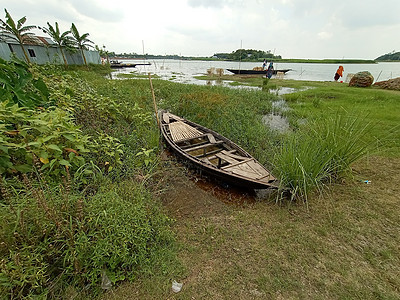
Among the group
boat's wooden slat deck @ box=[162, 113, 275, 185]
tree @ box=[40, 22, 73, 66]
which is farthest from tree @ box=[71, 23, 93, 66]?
boat's wooden slat deck @ box=[162, 113, 275, 185]

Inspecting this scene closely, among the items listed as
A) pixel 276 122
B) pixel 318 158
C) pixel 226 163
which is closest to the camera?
pixel 318 158

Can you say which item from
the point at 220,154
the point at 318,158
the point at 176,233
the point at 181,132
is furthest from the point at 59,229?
the point at 181,132

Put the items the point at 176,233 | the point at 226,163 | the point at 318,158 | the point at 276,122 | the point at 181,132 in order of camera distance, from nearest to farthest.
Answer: the point at 176,233
the point at 318,158
the point at 226,163
the point at 181,132
the point at 276,122

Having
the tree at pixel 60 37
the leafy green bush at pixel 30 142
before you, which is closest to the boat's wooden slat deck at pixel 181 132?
the leafy green bush at pixel 30 142

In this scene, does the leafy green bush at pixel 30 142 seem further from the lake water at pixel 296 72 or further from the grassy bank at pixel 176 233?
the lake water at pixel 296 72

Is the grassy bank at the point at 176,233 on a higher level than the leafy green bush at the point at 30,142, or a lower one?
lower

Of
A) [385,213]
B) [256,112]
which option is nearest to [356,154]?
[385,213]

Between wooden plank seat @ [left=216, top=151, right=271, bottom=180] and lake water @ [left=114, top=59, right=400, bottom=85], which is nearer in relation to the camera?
wooden plank seat @ [left=216, top=151, right=271, bottom=180]

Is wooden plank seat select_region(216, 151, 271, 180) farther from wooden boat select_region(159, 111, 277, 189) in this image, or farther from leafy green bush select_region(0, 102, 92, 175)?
leafy green bush select_region(0, 102, 92, 175)

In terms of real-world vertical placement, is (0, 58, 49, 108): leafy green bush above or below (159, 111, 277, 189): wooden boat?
above

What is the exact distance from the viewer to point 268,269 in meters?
2.15

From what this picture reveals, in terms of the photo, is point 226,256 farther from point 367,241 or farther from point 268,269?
point 367,241

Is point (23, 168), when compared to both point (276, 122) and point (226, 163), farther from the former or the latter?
point (276, 122)

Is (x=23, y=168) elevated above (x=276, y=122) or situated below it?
above
